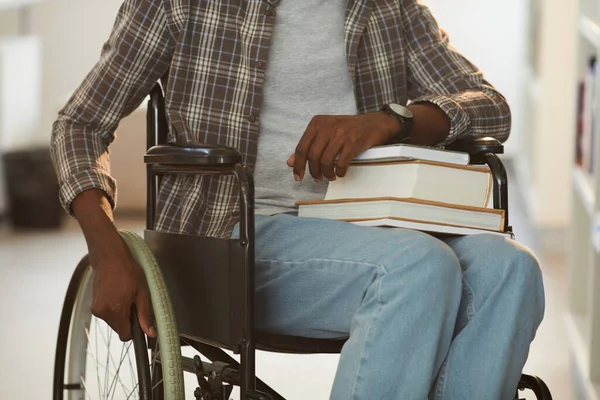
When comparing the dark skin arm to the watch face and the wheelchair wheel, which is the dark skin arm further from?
the wheelchair wheel

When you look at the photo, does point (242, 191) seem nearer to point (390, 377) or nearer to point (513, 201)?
point (390, 377)

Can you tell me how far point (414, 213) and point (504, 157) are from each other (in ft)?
20.0

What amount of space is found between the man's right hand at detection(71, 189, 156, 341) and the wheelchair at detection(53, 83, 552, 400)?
16 mm

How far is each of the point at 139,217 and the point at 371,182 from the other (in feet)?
13.1

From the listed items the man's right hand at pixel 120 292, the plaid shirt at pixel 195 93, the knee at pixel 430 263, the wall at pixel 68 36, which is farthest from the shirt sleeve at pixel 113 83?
the wall at pixel 68 36

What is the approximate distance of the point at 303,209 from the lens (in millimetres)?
1407

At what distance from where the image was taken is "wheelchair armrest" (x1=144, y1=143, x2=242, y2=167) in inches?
50.2

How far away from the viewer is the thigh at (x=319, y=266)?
47.9 inches

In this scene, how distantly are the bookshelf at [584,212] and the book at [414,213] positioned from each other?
925mm

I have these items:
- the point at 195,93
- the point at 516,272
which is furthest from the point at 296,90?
the point at 516,272

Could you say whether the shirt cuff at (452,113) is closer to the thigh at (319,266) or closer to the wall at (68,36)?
the thigh at (319,266)

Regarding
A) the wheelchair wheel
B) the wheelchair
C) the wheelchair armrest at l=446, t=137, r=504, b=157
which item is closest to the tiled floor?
the wheelchair wheel

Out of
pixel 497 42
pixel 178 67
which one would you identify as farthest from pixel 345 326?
pixel 497 42

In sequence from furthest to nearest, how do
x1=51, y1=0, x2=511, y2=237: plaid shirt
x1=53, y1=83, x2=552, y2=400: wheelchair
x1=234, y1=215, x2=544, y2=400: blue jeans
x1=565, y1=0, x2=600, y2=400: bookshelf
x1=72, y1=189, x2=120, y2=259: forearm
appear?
x1=565, y1=0, x2=600, y2=400: bookshelf, x1=51, y1=0, x2=511, y2=237: plaid shirt, x1=72, y1=189, x2=120, y2=259: forearm, x1=53, y1=83, x2=552, y2=400: wheelchair, x1=234, y1=215, x2=544, y2=400: blue jeans
